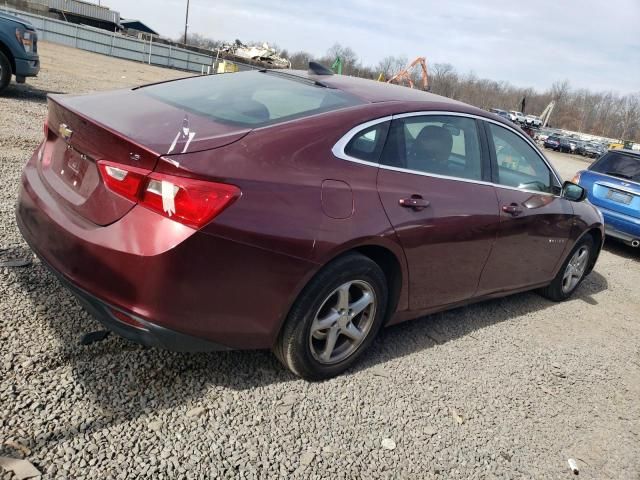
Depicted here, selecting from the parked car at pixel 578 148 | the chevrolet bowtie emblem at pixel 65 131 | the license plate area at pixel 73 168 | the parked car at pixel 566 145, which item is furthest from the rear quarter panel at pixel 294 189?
the parked car at pixel 578 148

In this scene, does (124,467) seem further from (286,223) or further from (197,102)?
(197,102)

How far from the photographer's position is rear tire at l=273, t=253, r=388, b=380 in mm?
2834

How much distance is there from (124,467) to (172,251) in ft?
2.96

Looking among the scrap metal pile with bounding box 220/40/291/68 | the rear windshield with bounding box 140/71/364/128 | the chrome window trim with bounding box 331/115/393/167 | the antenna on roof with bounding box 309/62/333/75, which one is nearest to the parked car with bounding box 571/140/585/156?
the scrap metal pile with bounding box 220/40/291/68

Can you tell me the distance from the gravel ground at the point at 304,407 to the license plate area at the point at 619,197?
14.6 feet

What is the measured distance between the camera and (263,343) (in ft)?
9.07

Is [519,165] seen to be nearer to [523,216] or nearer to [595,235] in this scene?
[523,216]

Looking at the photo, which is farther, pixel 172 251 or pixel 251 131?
pixel 251 131

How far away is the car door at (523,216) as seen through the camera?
4.07 meters

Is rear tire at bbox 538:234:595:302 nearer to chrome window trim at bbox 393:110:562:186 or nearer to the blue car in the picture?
chrome window trim at bbox 393:110:562:186

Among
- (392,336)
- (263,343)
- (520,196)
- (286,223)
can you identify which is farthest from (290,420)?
(520,196)

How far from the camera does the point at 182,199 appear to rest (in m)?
2.34

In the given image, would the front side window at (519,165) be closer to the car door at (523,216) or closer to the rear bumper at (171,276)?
the car door at (523,216)

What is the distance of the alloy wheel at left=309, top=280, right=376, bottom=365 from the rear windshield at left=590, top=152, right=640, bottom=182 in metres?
6.75
